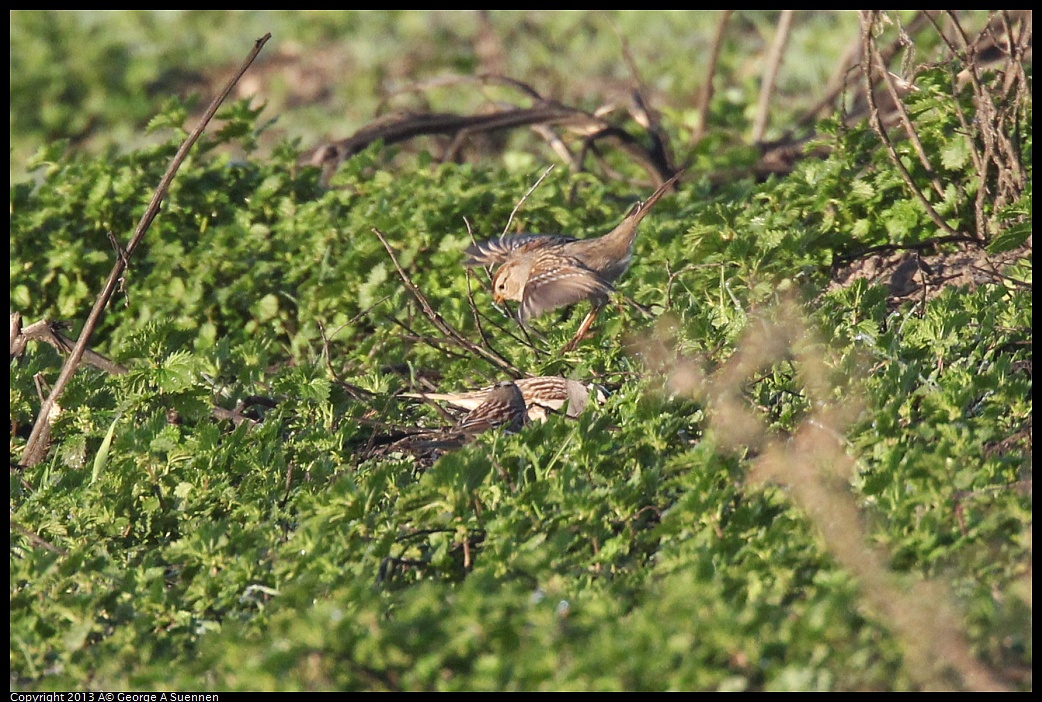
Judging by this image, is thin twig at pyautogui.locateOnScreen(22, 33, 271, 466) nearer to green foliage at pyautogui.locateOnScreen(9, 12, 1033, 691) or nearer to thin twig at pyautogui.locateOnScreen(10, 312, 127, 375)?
green foliage at pyautogui.locateOnScreen(9, 12, 1033, 691)

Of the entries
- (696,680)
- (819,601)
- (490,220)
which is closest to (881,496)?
(819,601)

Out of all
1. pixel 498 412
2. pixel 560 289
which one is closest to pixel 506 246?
pixel 560 289

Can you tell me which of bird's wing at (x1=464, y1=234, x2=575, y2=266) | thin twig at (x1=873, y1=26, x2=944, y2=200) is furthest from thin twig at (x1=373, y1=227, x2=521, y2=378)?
thin twig at (x1=873, y1=26, x2=944, y2=200)

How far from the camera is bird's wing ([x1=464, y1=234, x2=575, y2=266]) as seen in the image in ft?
21.0

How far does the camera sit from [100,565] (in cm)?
435

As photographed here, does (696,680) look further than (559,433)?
No

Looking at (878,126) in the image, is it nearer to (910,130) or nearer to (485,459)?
(910,130)

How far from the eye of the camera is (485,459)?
14.5 feet

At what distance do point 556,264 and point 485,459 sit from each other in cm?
179

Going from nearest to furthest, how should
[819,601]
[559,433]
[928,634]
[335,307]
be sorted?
[928,634] < [819,601] < [559,433] < [335,307]

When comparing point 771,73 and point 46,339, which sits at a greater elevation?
point 771,73

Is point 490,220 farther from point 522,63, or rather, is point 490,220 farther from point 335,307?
point 522,63

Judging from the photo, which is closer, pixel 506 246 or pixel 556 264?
pixel 556 264

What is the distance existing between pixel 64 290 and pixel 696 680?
5.33 meters
